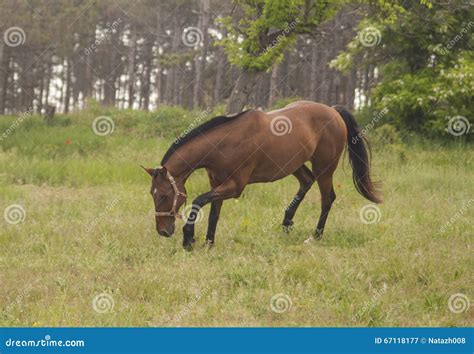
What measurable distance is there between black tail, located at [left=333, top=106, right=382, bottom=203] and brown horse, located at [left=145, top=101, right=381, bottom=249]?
30cm

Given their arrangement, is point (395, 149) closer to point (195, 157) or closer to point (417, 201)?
point (417, 201)

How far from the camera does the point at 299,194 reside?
828cm

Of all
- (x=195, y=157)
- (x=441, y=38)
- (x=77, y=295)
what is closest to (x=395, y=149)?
(x=441, y=38)

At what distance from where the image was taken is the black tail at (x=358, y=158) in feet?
27.9

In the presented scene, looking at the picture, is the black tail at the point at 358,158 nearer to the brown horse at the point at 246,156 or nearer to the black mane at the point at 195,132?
the brown horse at the point at 246,156

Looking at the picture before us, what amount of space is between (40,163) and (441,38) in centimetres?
1171

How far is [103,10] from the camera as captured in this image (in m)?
29.4

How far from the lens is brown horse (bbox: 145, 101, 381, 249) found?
22.1ft

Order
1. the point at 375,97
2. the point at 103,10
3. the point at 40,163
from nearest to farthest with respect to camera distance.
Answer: the point at 40,163 < the point at 375,97 < the point at 103,10

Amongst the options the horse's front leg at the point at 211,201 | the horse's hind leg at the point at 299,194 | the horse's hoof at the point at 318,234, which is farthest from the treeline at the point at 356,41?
the horse's front leg at the point at 211,201

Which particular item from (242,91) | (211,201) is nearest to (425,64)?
(242,91)

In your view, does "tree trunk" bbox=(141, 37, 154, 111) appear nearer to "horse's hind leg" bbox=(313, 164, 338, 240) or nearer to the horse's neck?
"horse's hind leg" bbox=(313, 164, 338, 240)

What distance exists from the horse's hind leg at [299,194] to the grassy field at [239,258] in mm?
264

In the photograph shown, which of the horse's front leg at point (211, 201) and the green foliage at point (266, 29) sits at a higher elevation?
the green foliage at point (266, 29)
